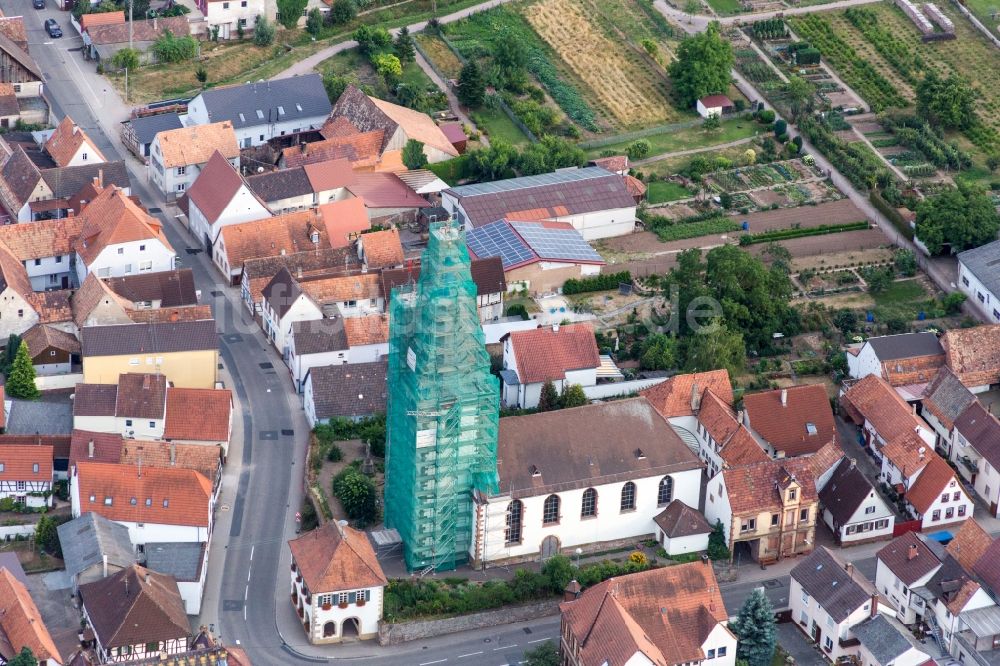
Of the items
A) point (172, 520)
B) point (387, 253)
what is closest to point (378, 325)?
point (387, 253)

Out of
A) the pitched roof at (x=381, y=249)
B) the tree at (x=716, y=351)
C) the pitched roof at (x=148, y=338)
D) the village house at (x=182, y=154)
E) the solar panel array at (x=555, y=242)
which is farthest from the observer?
the village house at (x=182, y=154)

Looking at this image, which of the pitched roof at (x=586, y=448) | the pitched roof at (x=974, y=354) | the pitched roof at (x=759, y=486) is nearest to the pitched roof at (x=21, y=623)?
the pitched roof at (x=586, y=448)

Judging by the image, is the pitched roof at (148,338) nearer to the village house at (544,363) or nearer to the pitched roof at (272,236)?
the pitched roof at (272,236)

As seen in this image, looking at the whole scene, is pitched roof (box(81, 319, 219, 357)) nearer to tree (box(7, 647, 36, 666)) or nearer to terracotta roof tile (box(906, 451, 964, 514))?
tree (box(7, 647, 36, 666))

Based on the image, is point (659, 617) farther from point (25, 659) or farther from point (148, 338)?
point (148, 338)

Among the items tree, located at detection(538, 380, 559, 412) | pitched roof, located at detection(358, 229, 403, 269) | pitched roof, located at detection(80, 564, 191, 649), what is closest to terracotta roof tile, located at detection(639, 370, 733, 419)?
tree, located at detection(538, 380, 559, 412)

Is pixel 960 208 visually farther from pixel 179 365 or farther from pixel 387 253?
pixel 179 365

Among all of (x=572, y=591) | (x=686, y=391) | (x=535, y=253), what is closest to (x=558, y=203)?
(x=535, y=253)
